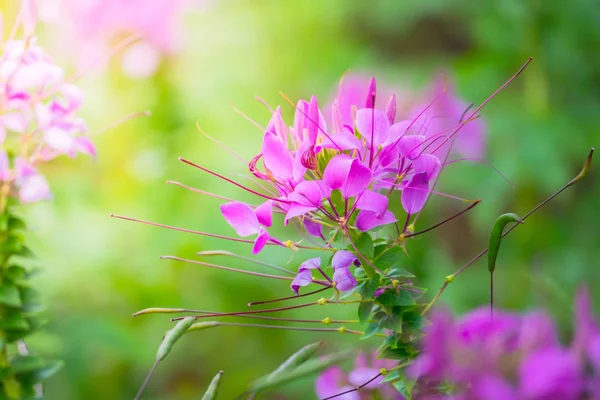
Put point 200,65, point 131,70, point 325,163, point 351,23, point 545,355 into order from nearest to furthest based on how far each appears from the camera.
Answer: point 545,355, point 325,163, point 131,70, point 200,65, point 351,23

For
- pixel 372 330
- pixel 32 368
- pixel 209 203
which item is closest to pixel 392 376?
pixel 372 330

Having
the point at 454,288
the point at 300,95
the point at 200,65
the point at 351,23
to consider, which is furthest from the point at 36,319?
the point at 351,23

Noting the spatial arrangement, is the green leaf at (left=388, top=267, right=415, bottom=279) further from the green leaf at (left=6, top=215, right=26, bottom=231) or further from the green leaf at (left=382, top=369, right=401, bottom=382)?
the green leaf at (left=6, top=215, right=26, bottom=231)

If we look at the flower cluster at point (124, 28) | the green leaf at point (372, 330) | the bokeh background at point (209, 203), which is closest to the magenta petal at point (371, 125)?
the green leaf at point (372, 330)

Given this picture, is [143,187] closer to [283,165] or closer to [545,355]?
[283,165]

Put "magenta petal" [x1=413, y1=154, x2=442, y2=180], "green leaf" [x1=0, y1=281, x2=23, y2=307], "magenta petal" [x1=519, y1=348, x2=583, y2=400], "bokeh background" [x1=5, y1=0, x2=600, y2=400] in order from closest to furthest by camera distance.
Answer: "magenta petal" [x1=519, y1=348, x2=583, y2=400]
"magenta petal" [x1=413, y1=154, x2=442, y2=180]
"green leaf" [x1=0, y1=281, x2=23, y2=307]
"bokeh background" [x1=5, y1=0, x2=600, y2=400]

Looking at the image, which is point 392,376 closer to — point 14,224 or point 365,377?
point 365,377

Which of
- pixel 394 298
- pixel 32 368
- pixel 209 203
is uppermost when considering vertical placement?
pixel 394 298

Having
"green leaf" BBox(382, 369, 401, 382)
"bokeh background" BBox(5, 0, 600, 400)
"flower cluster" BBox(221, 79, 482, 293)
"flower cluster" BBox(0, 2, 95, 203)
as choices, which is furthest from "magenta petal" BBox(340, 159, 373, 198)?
"bokeh background" BBox(5, 0, 600, 400)
